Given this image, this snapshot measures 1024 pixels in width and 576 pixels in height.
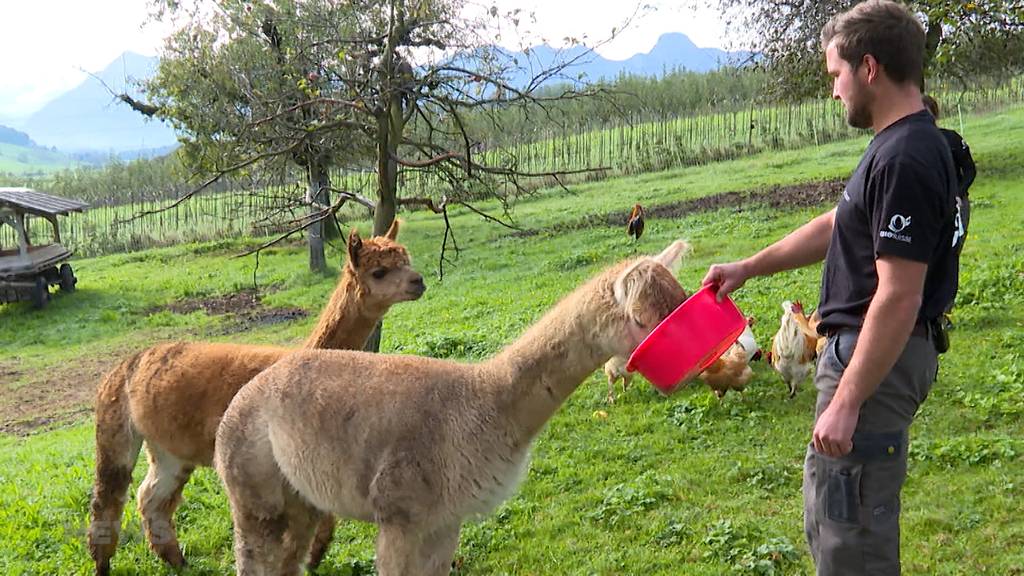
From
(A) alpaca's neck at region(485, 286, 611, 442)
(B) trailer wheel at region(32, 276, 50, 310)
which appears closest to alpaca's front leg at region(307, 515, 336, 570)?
(A) alpaca's neck at region(485, 286, 611, 442)

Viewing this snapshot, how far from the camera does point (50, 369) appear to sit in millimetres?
13266

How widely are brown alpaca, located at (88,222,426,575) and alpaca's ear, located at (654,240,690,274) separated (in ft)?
7.77

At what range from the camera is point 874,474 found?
2676 mm

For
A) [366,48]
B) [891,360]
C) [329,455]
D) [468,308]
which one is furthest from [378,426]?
[468,308]

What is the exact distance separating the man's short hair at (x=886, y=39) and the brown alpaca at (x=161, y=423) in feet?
10.8

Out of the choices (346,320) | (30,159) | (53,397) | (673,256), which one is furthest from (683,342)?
(30,159)

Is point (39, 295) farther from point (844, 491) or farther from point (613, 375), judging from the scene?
point (844, 491)

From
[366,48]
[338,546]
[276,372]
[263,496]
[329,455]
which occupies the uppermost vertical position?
[366,48]

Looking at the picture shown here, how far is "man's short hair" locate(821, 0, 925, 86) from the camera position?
8.14 ft

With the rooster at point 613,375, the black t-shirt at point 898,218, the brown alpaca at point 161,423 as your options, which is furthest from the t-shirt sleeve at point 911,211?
the rooster at point 613,375

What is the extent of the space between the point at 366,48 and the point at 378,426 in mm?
4566

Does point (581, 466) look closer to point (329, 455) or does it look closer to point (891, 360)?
point (329, 455)

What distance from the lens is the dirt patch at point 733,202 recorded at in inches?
675

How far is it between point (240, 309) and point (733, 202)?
427 inches
